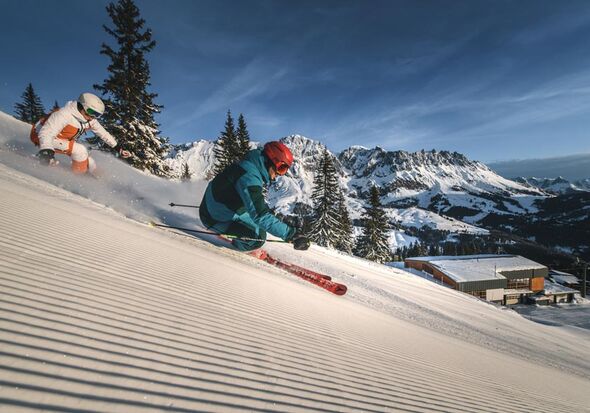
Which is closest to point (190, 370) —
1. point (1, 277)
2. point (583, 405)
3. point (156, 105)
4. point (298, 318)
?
point (1, 277)

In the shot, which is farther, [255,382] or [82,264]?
[82,264]

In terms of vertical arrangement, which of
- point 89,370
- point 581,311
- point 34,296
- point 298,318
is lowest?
point 581,311

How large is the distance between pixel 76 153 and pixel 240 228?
229 inches

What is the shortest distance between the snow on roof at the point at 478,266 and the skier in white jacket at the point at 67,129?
173ft

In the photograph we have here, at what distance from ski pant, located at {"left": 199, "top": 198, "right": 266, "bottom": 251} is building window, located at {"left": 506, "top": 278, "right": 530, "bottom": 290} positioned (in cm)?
6600

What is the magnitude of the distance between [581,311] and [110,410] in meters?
66.6

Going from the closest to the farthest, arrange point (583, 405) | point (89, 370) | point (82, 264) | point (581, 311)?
point (89, 370) < point (82, 264) < point (583, 405) < point (581, 311)

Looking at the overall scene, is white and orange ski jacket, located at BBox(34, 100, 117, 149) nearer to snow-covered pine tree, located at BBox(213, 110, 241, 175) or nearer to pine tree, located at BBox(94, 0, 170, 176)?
pine tree, located at BBox(94, 0, 170, 176)

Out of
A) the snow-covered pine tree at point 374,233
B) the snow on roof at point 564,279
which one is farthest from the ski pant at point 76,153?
the snow on roof at point 564,279

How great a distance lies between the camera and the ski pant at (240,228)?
7.41m

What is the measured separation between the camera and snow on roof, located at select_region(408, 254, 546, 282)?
50.2 m

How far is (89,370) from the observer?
1.67 meters

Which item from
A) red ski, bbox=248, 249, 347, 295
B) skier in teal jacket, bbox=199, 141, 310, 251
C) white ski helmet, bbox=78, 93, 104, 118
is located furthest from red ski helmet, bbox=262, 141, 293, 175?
white ski helmet, bbox=78, 93, 104, 118

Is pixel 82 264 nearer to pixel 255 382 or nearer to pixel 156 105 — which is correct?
pixel 255 382
